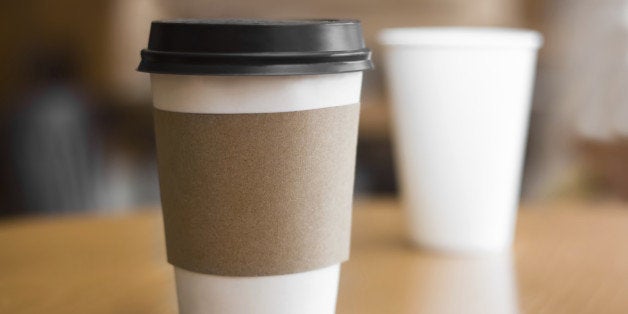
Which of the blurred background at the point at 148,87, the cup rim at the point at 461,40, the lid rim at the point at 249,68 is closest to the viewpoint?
the lid rim at the point at 249,68

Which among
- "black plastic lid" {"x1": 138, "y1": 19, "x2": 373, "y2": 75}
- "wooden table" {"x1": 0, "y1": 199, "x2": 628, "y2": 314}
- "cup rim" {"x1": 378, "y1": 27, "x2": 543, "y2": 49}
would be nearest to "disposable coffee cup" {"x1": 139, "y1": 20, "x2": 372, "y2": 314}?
"black plastic lid" {"x1": 138, "y1": 19, "x2": 373, "y2": 75}

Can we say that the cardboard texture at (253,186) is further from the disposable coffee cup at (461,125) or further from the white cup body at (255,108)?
the disposable coffee cup at (461,125)

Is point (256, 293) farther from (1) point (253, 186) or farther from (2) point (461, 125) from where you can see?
(2) point (461, 125)

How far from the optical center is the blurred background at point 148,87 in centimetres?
219

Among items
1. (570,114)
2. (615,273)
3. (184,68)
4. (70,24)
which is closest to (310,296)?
(184,68)

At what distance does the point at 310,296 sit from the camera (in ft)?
1.94

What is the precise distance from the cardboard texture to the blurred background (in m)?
1.60

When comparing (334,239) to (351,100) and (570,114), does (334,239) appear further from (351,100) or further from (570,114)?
(570,114)

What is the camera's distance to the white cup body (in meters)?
0.55

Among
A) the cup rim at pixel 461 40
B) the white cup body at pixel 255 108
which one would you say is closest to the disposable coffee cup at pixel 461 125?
the cup rim at pixel 461 40

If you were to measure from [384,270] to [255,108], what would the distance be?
12.7 inches

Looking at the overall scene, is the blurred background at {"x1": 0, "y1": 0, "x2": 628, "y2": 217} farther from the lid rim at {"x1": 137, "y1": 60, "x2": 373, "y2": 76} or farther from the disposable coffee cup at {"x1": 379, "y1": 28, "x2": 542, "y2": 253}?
the lid rim at {"x1": 137, "y1": 60, "x2": 373, "y2": 76}

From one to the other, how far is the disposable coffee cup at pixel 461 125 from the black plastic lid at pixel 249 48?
315mm

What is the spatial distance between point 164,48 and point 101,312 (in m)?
0.24
